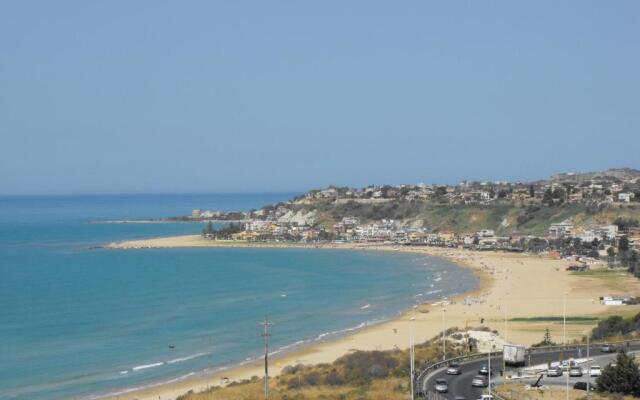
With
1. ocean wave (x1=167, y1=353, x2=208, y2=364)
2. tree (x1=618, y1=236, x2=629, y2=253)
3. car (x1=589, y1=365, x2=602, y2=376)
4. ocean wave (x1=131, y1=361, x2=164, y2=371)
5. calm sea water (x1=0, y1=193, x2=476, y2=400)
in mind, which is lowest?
ocean wave (x1=131, y1=361, x2=164, y2=371)

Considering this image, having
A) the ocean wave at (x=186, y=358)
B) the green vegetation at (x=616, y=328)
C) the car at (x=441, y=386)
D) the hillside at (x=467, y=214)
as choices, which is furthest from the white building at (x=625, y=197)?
the car at (x=441, y=386)

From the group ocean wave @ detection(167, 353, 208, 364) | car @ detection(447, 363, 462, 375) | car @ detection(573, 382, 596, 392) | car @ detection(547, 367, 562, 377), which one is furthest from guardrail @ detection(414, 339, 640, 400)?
ocean wave @ detection(167, 353, 208, 364)

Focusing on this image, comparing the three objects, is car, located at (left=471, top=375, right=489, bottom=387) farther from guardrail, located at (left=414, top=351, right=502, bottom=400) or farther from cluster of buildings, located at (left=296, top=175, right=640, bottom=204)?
cluster of buildings, located at (left=296, top=175, right=640, bottom=204)

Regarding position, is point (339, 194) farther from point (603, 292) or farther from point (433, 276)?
point (603, 292)

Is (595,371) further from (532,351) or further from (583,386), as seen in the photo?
(532,351)

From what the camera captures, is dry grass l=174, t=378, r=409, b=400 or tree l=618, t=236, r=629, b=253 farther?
tree l=618, t=236, r=629, b=253

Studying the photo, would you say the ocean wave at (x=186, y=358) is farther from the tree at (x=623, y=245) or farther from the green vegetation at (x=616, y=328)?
the tree at (x=623, y=245)

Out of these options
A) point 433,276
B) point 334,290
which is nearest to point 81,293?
point 334,290
